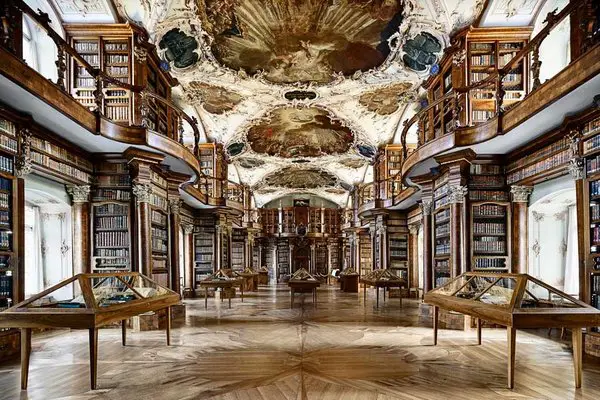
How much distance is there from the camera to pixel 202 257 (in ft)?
58.3

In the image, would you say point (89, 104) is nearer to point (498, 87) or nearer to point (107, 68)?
point (107, 68)

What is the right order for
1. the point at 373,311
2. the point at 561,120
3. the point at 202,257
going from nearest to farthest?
the point at 561,120 → the point at 373,311 → the point at 202,257

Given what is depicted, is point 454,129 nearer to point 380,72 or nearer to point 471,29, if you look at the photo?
point 471,29

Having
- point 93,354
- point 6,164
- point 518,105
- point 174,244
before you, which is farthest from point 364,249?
point 93,354

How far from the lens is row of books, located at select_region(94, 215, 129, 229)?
8.97m

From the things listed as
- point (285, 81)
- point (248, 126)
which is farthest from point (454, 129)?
point (248, 126)

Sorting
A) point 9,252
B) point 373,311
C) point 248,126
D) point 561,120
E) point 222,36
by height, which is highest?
point 222,36

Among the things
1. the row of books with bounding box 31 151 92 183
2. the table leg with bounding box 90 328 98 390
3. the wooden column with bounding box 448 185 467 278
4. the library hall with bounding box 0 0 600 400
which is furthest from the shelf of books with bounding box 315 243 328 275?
the table leg with bounding box 90 328 98 390

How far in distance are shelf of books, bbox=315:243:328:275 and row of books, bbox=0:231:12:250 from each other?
23.7 meters

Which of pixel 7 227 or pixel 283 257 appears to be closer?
pixel 7 227

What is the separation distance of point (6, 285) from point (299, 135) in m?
13.7

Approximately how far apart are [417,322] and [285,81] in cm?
753

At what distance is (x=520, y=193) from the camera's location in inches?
348

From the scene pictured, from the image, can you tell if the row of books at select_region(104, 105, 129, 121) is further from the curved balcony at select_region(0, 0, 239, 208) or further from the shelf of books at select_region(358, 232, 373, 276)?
the shelf of books at select_region(358, 232, 373, 276)
